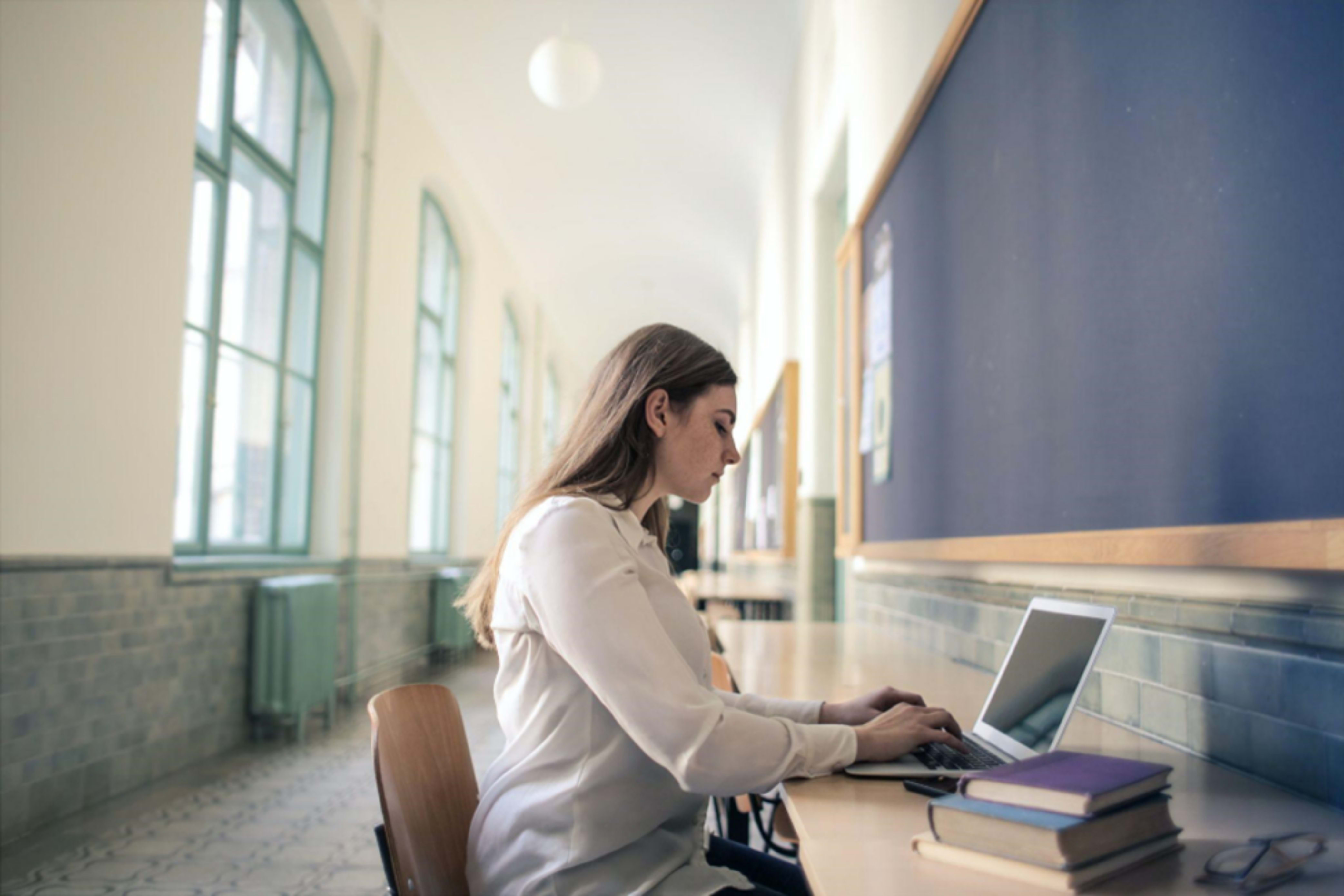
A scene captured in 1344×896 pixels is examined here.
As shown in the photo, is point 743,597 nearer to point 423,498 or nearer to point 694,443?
point 423,498

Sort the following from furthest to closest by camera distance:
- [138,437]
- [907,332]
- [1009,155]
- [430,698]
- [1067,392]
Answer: [138,437], [907,332], [1009,155], [1067,392], [430,698]

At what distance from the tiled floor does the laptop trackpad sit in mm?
1859

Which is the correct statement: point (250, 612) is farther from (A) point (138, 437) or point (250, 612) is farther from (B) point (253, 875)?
(B) point (253, 875)

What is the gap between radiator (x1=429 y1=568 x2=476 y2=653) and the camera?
8359mm

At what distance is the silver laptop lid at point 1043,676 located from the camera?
1212mm

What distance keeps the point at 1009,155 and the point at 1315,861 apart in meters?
1.64

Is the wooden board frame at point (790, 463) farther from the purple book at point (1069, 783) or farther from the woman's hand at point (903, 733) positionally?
the purple book at point (1069, 783)

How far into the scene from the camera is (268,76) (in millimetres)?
5504

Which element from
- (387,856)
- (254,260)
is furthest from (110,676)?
(387,856)

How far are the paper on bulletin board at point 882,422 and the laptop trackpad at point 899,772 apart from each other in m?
2.18

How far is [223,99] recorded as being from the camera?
4727 mm

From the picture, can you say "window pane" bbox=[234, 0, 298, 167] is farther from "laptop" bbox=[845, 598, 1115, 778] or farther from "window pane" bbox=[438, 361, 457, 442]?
"laptop" bbox=[845, 598, 1115, 778]

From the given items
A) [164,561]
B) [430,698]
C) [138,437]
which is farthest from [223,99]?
[430,698]

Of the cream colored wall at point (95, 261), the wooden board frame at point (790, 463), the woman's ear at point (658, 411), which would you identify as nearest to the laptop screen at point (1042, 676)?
the woman's ear at point (658, 411)
